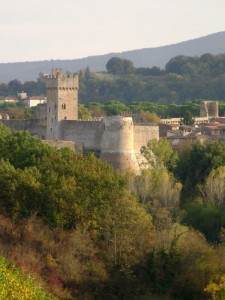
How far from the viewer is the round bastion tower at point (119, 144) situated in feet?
162

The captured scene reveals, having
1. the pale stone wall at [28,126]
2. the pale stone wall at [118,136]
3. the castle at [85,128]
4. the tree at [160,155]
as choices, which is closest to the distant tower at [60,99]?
the castle at [85,128]

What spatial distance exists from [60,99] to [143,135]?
6.41 meters

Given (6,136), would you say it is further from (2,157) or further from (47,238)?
(47,238)

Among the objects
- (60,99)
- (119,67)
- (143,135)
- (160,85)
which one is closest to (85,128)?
(143,135)

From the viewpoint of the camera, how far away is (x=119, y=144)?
49.6m

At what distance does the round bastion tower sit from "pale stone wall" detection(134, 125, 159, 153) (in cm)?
156

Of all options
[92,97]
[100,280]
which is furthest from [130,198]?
[92,97]

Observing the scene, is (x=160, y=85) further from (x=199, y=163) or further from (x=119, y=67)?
(x=199, y=163)

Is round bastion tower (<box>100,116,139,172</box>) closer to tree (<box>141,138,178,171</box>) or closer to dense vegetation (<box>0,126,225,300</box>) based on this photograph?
tree (<box>141,138,178,171</box>)

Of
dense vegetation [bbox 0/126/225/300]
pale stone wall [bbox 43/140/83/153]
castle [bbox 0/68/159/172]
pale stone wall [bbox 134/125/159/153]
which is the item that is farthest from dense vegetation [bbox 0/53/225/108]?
dense vegetation [bbox 0/126/225/300]

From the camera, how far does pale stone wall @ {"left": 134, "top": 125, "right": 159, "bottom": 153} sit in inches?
2042

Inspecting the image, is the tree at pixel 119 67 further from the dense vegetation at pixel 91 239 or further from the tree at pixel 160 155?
the dense vegetation at pixel 91 239

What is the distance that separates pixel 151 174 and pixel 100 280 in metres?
16.0

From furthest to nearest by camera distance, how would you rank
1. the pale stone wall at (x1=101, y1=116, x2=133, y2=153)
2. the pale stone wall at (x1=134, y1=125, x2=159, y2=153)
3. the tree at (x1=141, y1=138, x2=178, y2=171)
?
1. the pale stone wall at (x1=134, y1=125, x2=159, y2=153)
2. the pale stone wall at (x1=101, y1=116, x2=133, y2=153)
3. the tree at (x1=141, y1=138, x2=178, y2=171)
